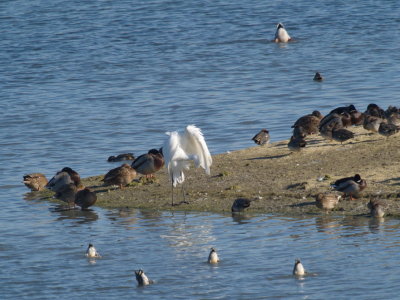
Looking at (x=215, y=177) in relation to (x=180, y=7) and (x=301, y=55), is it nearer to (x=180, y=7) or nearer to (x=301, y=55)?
(x=301, y=55)

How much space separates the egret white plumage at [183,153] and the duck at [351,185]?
8.26 feet

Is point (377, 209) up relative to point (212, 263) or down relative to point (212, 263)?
up

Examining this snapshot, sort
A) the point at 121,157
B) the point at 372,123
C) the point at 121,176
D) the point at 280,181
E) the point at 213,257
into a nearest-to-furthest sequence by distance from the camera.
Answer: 1. the point at 213,257
2. the point at 280,181
3. the point at 121,176
4. the point at 372,123
5. the point at 121,157

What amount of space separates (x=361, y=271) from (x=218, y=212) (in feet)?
11.7

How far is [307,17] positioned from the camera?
3794 centimetres

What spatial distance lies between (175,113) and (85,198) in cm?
809

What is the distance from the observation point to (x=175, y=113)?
77.9ft

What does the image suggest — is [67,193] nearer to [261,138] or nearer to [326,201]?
[261,138]

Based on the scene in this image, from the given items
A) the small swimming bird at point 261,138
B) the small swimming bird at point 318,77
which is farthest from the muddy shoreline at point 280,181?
the small swimming bird at point 318,77

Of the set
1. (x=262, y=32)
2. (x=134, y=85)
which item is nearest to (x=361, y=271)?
(x=134, y=85)

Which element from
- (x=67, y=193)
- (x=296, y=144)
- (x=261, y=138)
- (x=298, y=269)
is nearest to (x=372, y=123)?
(x=296, y=144)

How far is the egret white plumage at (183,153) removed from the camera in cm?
1611

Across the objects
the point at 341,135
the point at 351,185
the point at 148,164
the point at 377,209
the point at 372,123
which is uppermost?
the point at 372,123

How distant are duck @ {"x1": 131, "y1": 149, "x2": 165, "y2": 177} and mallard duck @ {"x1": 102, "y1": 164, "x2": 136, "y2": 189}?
0.88 feet
